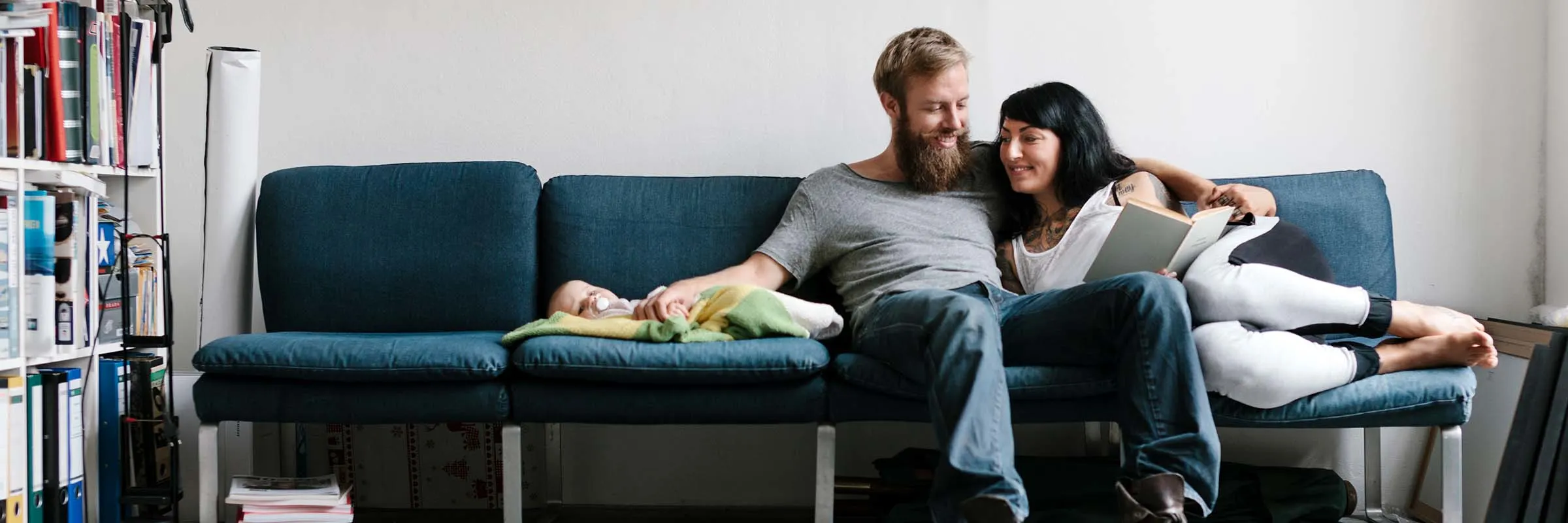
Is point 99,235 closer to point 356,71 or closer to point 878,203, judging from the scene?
A: point 356,71

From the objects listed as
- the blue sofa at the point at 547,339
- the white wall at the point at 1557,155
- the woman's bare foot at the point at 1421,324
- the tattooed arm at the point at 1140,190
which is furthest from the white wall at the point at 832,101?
the woman's bare foot at the point at 1421,324

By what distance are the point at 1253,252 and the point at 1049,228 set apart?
393 mm

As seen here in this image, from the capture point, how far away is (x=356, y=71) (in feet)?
8.86

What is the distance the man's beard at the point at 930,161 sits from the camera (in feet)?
7.39

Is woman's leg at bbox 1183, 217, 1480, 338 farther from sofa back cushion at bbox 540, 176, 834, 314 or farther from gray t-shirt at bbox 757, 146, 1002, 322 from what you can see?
sofa back cushion at bbox 540, 176, 834, 314

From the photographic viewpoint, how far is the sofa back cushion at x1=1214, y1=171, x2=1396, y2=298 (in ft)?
7.66

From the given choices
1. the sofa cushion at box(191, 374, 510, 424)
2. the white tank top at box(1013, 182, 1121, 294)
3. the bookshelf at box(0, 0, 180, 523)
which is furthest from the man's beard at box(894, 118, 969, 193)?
the bookshelf at box(0, 0, 180, 523)

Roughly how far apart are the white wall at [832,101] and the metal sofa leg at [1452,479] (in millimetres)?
733

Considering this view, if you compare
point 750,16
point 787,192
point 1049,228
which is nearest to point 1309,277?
point 1049,228

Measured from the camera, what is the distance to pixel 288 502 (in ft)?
6.60

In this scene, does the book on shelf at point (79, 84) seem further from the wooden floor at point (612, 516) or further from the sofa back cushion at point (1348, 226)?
the sofa back cushion at point (1348, 226)

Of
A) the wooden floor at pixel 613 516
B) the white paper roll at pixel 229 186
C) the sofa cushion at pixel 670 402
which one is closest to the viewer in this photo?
the sofa cushion at pixel 670 402

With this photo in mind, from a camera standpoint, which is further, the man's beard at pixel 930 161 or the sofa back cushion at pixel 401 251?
the sofa back cushion at pixel 401 251

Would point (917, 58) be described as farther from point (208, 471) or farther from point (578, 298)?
point (208, 471)
